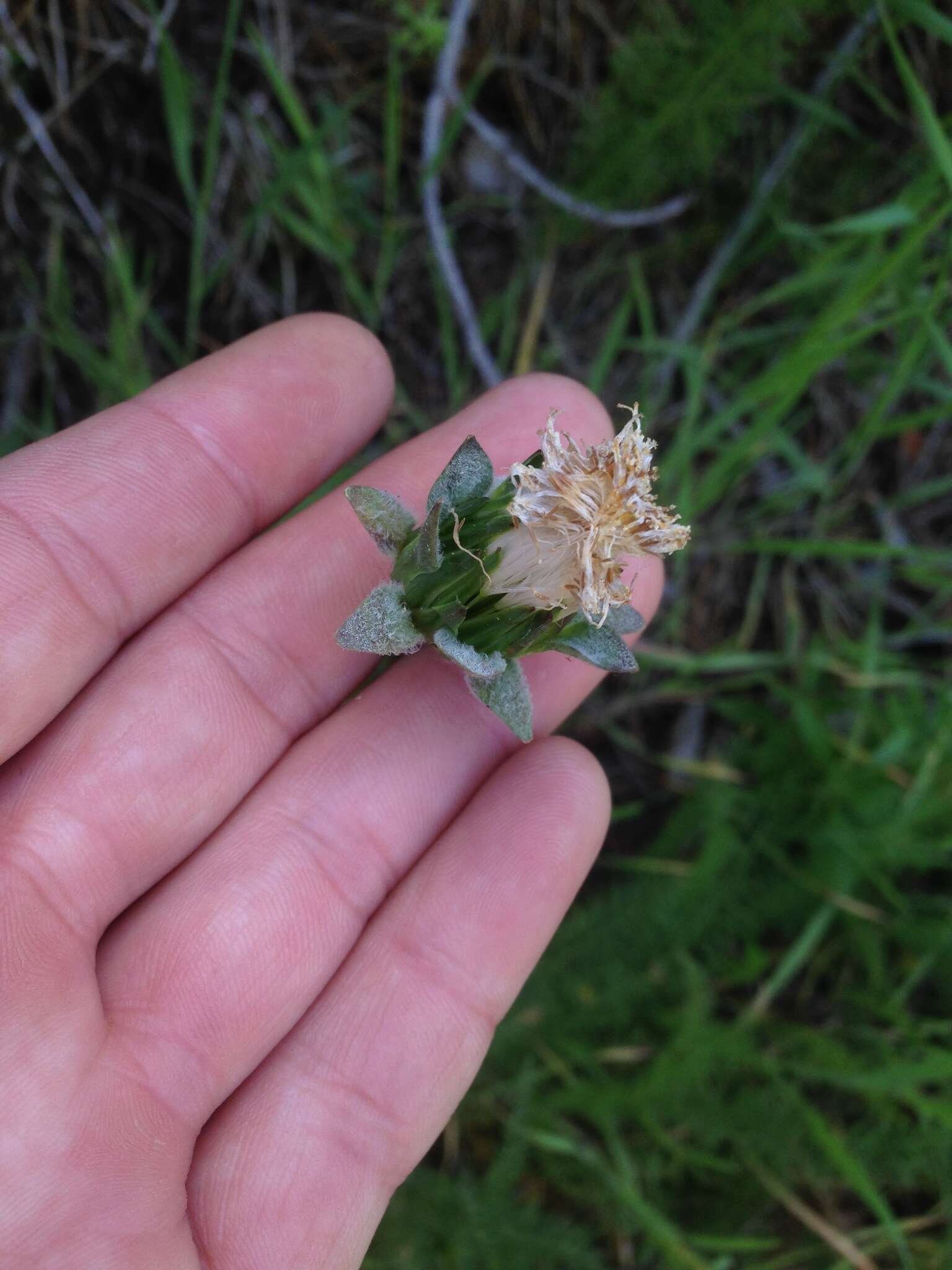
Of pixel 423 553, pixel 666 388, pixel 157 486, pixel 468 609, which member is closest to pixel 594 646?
pixel 468 609

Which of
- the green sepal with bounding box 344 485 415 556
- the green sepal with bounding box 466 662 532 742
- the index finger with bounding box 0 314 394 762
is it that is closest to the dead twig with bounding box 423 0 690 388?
the index finger with bounding box 0 314 394 762

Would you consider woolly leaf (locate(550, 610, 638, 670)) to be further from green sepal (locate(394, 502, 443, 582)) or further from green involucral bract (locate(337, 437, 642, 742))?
green sepal (locate(394, 502, 443, 582))

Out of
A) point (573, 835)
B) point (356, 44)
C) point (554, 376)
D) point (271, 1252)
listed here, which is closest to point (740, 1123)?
point (573, 835)

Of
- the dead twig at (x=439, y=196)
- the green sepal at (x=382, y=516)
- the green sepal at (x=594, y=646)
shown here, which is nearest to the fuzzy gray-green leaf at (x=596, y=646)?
the green sepal at (x=594, y=646)

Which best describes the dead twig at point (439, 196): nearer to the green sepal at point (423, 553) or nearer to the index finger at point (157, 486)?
the index finger at point (157, 486)

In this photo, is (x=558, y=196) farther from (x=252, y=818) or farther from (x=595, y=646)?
(x=252, y=818)

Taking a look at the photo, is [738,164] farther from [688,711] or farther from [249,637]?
[249,637]
